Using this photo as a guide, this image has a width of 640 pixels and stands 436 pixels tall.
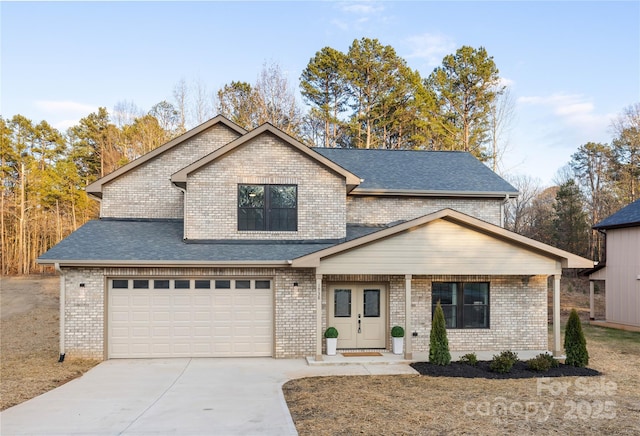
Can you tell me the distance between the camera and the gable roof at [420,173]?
55.1 feet

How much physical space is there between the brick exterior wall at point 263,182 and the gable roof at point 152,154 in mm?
2163

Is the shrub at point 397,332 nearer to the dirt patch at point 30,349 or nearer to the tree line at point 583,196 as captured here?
the dirt patch at point 30,349

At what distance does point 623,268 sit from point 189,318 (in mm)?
18261

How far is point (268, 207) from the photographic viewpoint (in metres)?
15.2

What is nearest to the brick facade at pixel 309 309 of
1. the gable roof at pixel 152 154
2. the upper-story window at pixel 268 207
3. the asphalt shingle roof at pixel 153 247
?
the asphalt shingle roof at pixel 153 247

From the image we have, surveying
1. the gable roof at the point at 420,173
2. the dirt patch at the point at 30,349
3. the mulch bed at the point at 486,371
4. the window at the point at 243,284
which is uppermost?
the gable roof at the point at 420,173

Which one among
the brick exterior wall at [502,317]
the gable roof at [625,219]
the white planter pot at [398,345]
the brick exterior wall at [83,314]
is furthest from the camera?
the gable roof at [625,219]

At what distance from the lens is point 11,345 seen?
16203 mm

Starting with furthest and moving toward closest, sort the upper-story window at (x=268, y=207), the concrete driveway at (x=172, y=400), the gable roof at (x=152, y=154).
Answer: the gable roof at (x=152, y=154)
the upper-story window at (x=268, y=207)
the concrete driveway at (x=172, y=400)

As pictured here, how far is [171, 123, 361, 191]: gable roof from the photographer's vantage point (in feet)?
48.2

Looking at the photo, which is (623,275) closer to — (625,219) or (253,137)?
(625,219)

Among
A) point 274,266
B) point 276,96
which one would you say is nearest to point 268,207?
point 274,266

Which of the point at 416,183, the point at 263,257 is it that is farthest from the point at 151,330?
the point at 416,183

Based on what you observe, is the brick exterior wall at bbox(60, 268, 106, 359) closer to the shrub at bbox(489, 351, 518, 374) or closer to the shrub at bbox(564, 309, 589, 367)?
the shrub at bbox(489, 351, 518, 374)
